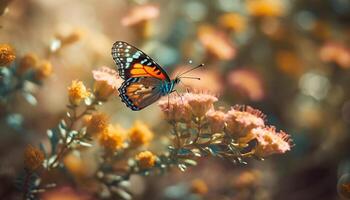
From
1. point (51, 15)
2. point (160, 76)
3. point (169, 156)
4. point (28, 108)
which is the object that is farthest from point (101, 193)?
point (51, 15)

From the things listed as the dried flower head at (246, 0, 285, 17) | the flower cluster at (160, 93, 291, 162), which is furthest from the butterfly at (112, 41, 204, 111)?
the dried flower head at (246, 0, 285, 17)

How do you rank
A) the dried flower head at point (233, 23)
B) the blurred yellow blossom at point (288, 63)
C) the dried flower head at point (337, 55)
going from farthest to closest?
the blurred yellow blossom at point (288, 63), the dried flower head at point (233, 23), the dried flower head at point (337, 55)

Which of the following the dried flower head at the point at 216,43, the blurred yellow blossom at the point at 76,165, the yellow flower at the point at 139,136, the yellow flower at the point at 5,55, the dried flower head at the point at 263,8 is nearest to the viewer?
the yellow flower at the point at 5,55

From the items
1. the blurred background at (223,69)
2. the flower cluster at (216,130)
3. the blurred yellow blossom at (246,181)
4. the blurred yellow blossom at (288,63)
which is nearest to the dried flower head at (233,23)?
the blurred background at (223,69)

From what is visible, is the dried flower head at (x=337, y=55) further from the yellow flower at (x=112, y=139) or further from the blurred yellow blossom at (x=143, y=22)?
the yellow flower at (x=112, y=139)

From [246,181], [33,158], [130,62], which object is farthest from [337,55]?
[33,158]

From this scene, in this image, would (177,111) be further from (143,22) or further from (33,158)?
(143,22)
